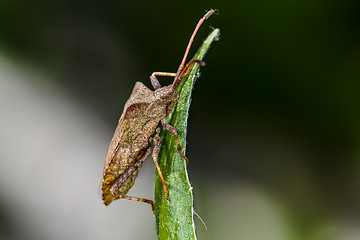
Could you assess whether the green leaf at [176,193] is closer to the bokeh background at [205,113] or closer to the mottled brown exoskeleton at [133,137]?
the mottled brown exoskeleton at [133,137]

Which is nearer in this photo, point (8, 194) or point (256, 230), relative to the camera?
point (256, 230)

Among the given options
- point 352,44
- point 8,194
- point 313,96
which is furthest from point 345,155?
point 8,194

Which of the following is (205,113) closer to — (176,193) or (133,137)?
(133,137)

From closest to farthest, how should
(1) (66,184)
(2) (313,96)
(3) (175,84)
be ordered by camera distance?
(3) (175,84) → (2) (313,96) → (1) (66,184)

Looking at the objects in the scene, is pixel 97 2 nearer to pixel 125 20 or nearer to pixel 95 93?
pixel 125 20

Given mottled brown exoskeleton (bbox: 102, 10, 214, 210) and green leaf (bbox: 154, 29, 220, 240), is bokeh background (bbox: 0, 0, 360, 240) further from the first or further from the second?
green leaf (bbox: 154, 29, 220, 240)

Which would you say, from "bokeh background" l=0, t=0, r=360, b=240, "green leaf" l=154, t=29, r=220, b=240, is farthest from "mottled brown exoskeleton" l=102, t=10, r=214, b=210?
"green leaf" l=154, t=29, r=220, b=240

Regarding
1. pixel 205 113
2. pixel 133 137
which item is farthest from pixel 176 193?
pixel 205 113
